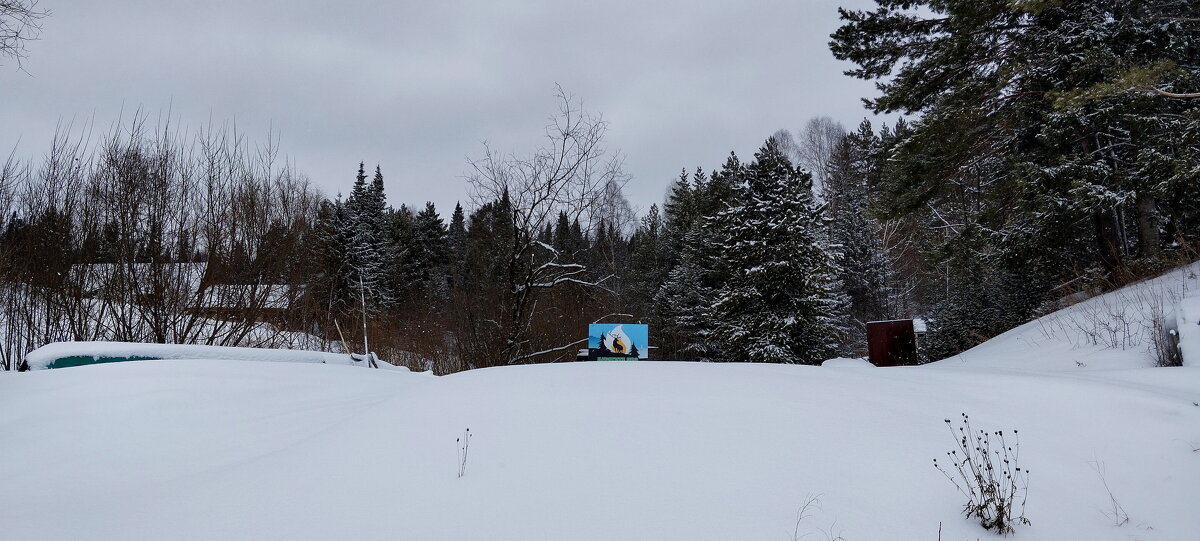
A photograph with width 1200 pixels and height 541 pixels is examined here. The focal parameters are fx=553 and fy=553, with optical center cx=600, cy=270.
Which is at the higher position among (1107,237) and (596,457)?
(1107,237)

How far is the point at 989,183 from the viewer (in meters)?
10.9

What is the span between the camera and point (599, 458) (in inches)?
111

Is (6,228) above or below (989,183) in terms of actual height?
below

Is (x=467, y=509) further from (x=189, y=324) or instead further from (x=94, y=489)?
(x=189, y=324)

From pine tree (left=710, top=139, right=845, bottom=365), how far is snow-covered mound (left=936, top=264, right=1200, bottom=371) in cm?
761

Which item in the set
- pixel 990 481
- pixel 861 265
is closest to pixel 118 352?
pixel 990 481

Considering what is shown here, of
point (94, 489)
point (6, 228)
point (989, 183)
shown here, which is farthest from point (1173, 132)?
point (6, 228)

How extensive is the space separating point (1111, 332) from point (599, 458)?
226 inches

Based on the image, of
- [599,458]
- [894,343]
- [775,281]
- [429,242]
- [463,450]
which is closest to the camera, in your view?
[599,458]

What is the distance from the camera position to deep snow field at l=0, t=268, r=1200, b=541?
2.29 m

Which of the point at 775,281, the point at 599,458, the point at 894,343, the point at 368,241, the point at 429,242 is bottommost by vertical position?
the point at 599,458

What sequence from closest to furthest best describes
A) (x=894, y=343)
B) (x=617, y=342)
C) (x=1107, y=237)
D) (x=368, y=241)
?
(x=894, y=343)
(x=617, y=342)
(x=1107, y=237)
(x=368, y=241)

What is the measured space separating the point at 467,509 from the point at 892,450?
2.07 metres

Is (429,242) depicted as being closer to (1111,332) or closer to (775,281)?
(775,281)
